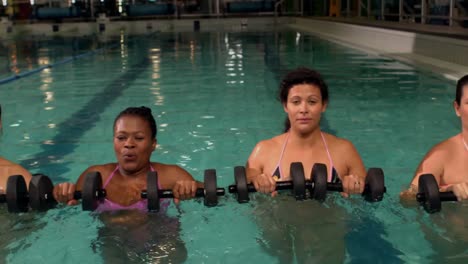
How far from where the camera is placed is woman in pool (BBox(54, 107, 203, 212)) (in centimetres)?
246

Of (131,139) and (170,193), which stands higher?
(131,139)

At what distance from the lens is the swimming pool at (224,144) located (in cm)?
266

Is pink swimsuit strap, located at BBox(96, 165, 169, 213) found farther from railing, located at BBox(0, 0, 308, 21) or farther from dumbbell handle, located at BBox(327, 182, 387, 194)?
railing, located at BBox(0, 0, 308, 21)

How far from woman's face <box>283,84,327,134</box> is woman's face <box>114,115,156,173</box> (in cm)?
66

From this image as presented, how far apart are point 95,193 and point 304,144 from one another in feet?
3.36

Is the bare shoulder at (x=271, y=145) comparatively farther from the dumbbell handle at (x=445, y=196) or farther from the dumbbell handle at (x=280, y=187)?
the dumbbell handle at (x=445, y=196)

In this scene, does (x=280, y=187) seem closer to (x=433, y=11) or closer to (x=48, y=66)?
(x=48, y=66)

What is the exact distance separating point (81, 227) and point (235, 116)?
9.86 feet

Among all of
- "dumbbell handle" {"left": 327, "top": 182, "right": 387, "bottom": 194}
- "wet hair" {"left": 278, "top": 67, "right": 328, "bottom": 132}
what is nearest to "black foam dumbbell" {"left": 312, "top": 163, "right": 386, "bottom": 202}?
"dumbbell handle" {"left": 327, "top": 182, "right": 387, "bottom": 194}

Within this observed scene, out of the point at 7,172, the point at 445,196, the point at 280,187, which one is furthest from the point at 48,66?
the point at 445,196

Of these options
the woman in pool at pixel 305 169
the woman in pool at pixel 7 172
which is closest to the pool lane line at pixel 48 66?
the woman in pool at pixel 7 172

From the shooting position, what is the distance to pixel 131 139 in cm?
257

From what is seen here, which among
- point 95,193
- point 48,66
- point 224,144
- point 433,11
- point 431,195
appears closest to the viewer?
point 431,195

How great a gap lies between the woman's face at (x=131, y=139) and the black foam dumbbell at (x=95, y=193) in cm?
20
